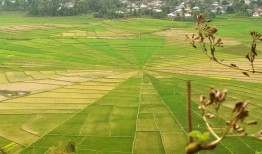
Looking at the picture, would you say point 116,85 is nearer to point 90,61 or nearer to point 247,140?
point 90,61

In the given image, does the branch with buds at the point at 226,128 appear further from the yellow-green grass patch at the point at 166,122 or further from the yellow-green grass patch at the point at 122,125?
the yellow-green grass patch at the point at 166,122

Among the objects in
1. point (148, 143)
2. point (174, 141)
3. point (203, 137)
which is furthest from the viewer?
point (174, 141)

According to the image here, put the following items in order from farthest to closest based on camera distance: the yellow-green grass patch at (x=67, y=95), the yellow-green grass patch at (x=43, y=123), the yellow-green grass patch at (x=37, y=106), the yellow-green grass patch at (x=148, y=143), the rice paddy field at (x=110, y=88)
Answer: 1. the yellow-green grass patch at (x=67, y=95)
2. the yellow-green grass patch at (x=37, y=106)
3. the yellow-green grass patch at (x=43, y=123)
4. the rice paddy field at (x=110, y=88)
5. the yellow-green grass patch at (x=148, y=143)

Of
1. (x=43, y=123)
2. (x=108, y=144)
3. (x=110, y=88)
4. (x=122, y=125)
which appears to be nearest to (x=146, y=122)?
(x=122, y=125)

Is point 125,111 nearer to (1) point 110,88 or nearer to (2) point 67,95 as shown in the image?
(2) point 67,95

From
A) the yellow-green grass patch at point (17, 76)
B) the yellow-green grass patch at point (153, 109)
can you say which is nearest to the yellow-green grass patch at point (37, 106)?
the yellow-green grass patch at point (153, 109)

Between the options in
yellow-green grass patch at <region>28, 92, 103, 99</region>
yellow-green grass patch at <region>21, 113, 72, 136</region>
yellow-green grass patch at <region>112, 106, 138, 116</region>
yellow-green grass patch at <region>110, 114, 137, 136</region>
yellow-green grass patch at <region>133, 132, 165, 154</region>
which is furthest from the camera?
yellow-green grass patch at <region>28, 92, 103, 99</region>

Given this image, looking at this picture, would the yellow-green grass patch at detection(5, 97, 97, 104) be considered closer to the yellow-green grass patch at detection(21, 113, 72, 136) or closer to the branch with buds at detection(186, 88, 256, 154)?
the yellow-green grass patch at detection(21, 113, 72, 136)

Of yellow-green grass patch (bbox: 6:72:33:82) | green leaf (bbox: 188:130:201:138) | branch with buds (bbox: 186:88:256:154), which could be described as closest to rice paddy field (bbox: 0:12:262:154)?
yellow-green grass patch (bbox: 6:72:33:82)

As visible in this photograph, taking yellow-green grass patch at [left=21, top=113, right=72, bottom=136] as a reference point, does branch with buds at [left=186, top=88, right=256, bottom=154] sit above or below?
above
